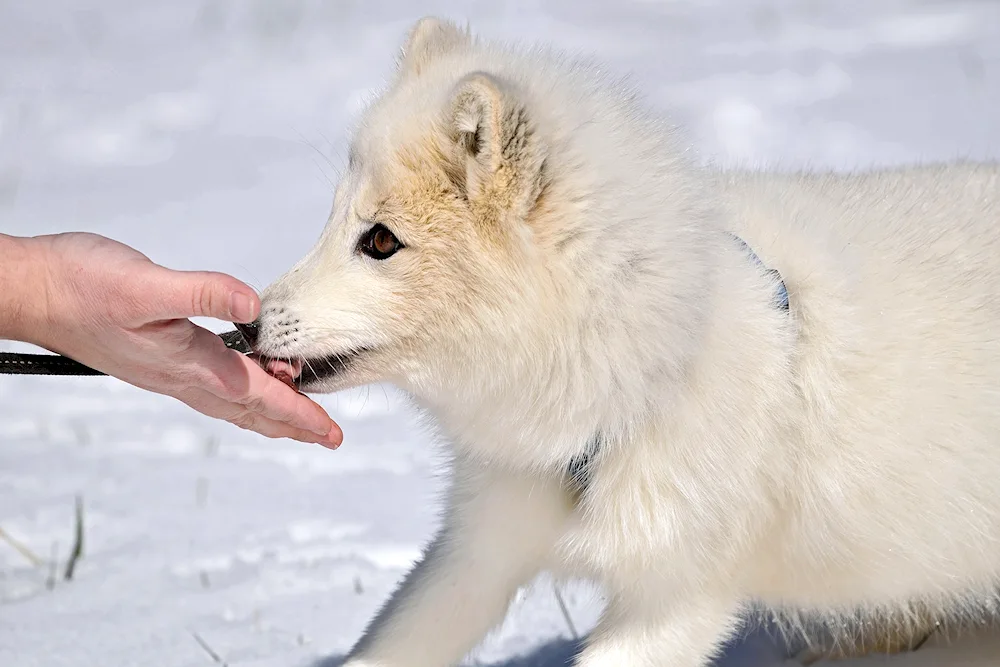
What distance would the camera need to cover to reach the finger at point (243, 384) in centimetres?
234

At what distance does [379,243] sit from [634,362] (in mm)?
605

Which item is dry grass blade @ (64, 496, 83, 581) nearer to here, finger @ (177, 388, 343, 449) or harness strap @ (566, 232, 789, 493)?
finger @ (177, 388, 343, 449)

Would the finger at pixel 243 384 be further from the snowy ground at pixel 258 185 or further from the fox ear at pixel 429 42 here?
the fox ear at pixel 429 42

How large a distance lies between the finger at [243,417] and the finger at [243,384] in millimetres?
44

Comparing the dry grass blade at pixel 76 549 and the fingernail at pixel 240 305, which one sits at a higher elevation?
the fingernail at pixel 240 305

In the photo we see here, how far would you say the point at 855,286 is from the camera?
99.2 inches

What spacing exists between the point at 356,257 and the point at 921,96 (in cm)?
609

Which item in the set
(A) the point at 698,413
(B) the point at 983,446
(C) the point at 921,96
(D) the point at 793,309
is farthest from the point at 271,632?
(C) the point at 921,96

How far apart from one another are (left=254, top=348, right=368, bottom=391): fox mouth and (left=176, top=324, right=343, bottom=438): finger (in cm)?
3

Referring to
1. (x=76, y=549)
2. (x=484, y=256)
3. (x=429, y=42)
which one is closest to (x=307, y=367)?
(x=484, y=256)

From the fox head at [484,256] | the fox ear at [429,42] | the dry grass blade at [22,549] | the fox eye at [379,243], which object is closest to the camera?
the fox head at [484,256]

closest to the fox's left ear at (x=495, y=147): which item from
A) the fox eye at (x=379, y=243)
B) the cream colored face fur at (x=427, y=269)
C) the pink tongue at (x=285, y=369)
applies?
the cream colored face fur at (x=427, y=269)

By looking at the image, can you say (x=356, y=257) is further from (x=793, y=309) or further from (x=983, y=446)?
(x=983, y=446)

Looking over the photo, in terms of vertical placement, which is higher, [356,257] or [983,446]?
[356,257]
